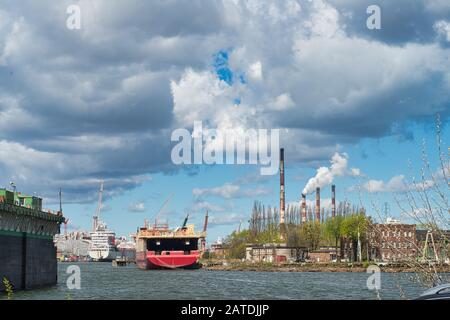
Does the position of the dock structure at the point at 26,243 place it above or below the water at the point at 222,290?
above

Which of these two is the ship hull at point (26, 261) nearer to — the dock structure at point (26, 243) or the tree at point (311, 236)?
the dock structure at point (26, 243)

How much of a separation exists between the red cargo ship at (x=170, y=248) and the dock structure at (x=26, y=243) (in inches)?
2331

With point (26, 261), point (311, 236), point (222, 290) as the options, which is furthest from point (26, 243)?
point (311, 236)

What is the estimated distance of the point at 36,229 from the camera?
8325cm

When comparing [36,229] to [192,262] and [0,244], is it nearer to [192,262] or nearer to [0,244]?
[0,244]

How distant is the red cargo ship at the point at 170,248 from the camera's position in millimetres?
154250

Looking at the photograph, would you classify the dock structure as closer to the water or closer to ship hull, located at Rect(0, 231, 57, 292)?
ship hull, located at Rect(0, 231, 57, 292)

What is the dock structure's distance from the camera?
220 ft

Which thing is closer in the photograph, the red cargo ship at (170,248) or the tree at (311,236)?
the red cargo ship at (170,248)

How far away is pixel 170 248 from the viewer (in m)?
161

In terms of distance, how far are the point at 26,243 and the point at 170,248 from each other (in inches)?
3422

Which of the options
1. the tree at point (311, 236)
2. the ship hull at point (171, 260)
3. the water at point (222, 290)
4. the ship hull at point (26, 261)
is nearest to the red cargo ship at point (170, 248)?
the ship hull at point (171, 260)
